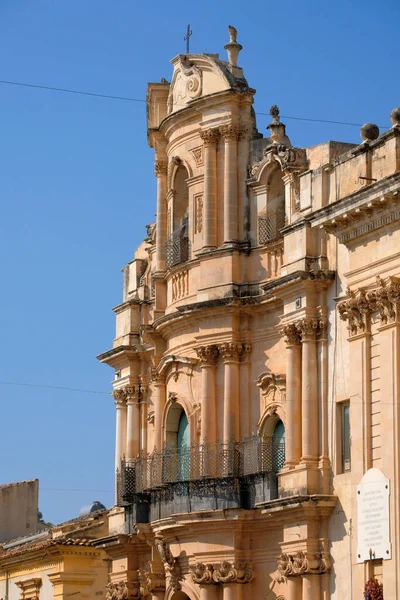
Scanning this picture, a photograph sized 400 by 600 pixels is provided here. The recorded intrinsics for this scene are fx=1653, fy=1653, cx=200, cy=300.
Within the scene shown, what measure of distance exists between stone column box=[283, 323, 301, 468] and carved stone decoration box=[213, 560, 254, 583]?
269 cm

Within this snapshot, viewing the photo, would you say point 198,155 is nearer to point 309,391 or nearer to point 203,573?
point 309,391

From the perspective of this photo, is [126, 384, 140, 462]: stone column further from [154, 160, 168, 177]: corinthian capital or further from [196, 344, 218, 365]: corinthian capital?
[154, 160, 168, 177]: corinthian capital

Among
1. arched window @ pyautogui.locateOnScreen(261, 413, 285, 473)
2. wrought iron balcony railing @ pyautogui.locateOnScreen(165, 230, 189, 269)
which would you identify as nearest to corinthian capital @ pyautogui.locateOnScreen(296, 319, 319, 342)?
arched window @ pyautogui.locateOnScreen(261, 413, 285, 473)

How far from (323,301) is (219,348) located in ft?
12.4

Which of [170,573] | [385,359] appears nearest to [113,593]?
[170,573]

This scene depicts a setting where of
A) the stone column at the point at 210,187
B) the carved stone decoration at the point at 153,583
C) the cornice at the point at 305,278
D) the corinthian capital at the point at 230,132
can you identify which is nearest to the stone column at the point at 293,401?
the cornice at the point at 305,278

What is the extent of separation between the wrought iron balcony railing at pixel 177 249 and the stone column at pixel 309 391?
5893 mm

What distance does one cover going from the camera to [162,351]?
1528 inches

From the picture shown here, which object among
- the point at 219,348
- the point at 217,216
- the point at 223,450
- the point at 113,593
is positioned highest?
the point at 217,216

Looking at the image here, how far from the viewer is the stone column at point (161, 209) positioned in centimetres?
3925

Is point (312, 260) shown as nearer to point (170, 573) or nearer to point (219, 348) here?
point (219, 348)

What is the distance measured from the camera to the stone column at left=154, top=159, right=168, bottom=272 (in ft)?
129

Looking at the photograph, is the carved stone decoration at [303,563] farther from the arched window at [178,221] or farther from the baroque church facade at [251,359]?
the arched window at [178,221]

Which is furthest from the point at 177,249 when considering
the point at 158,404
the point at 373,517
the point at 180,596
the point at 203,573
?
the point at 373,517
